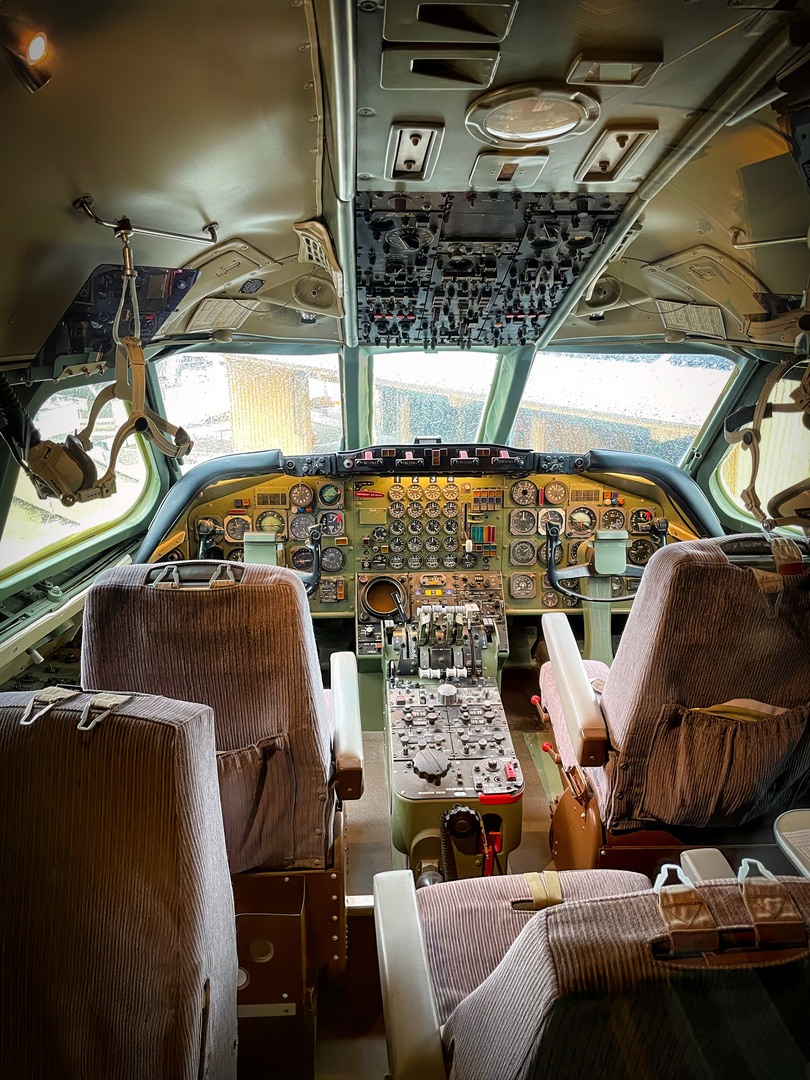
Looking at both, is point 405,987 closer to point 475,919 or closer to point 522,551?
point 475,919

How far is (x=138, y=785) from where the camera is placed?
96 cm

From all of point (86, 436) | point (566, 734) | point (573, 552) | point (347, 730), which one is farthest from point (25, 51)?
point (573, 552)

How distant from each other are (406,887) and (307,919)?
640mm

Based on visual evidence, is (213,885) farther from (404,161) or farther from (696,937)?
(404,161)

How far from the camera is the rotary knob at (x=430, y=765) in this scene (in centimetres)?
271

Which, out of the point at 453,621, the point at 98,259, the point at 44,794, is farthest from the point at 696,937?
the point at 453,621

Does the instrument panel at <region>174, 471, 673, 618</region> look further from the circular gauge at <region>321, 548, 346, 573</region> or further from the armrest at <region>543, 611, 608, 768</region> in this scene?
the armrest at <region>543, 611, 608, 768</region>

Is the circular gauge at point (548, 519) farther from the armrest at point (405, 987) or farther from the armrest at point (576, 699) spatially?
the armrest at point (405, 987)

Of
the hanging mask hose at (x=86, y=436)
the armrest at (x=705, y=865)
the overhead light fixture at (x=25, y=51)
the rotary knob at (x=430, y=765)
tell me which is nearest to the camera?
the overhead light fixture at (x=25, y=51)

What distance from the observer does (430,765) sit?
8.96ft

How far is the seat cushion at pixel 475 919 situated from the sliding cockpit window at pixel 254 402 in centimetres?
293

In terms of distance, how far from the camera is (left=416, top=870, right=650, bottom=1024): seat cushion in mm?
1441

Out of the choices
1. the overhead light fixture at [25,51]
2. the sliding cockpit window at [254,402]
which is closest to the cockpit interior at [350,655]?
the overhead light fixture at [25,51]

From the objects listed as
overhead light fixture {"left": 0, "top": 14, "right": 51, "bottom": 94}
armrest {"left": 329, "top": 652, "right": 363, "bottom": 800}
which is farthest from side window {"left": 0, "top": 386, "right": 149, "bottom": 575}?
armrest {"left": 329, "top": 652, "right": 363, "bottom": 800}
